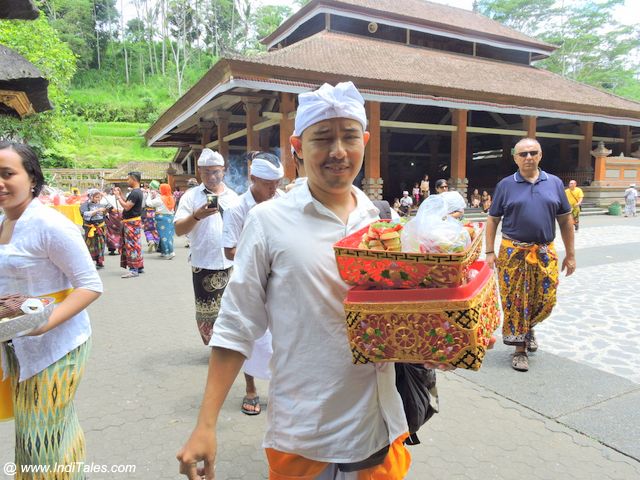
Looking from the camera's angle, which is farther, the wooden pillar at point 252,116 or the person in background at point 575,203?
the wooden pillar at point 252,116

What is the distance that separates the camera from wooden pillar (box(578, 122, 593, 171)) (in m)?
19.9

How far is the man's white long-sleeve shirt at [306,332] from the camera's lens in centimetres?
134

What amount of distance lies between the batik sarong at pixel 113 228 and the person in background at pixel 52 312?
865 cm

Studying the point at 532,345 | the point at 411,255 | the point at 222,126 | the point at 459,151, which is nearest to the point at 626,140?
the point at 459,151

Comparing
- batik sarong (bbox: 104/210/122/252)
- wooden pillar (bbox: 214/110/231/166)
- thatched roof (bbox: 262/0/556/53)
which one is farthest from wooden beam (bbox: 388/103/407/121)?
batik sarong (bbox: 104/210/122/252)

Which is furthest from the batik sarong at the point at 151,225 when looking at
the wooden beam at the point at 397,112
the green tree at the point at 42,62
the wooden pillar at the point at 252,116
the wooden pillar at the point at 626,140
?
the wooden pillar at the point at 626,140

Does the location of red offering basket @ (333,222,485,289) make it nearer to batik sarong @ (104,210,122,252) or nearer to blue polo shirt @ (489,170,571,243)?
blue polo shirt @ (489,170,571,243)

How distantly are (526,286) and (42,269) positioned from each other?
359 cm

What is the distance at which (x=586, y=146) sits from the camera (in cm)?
2000

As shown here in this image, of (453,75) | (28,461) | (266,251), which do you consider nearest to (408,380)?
(266,251)

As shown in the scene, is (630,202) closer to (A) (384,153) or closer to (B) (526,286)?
(A) (384,153)

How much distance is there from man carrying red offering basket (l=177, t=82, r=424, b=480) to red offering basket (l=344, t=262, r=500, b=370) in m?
0.13

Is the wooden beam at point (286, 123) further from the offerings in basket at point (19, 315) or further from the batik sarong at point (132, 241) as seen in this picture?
the offerings in basket at point (19, 315)

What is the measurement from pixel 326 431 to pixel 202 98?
13.3 metres
